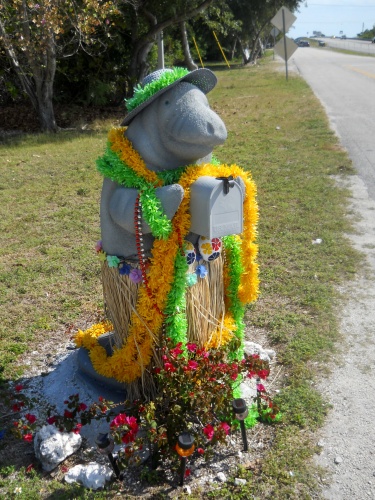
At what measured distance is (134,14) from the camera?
1302cm


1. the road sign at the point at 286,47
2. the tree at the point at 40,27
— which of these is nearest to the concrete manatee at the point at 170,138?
the tree at the point at 40,27

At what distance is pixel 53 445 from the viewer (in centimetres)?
277

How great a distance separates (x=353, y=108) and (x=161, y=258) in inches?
512

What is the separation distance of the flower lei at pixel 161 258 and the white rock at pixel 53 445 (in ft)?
1.40

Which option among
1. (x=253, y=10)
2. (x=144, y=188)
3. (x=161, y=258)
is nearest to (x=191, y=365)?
(x=161, y=258)

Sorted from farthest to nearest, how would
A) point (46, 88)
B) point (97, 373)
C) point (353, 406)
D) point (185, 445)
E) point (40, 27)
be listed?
point (46, 88)
point (40, 27)
point (97, 373)
point (353, 406)
point (185, 445)

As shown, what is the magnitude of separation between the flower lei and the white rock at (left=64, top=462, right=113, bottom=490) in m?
0.51

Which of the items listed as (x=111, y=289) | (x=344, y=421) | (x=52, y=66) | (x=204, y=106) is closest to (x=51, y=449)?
(x=111, y=289)

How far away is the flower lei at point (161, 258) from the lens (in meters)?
2.65

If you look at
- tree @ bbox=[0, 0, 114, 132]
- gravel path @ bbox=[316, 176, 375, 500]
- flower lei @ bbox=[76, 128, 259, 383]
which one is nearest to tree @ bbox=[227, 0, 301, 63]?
tree @ bbox=[0, 0, 114, 132]

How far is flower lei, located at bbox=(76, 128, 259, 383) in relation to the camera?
2652 mm

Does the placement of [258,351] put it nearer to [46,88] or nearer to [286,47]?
Answer: [46,88]

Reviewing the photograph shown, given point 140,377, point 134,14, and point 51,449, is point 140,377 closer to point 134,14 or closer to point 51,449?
point 51,449

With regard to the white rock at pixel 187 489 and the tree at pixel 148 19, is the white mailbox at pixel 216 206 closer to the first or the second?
the white rock at pixel 187 489
